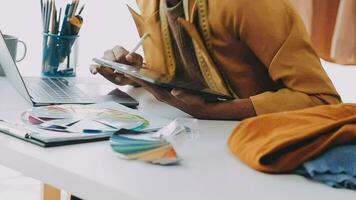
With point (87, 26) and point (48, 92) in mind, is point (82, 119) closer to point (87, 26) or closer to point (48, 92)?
point (48, 92)

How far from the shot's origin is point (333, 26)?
1.60 meters

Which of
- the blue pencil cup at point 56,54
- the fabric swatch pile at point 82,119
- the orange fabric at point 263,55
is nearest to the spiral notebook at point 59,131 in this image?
the fabric swatch pile at point 82,119

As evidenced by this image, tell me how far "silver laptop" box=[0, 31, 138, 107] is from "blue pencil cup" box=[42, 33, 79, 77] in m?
0.12

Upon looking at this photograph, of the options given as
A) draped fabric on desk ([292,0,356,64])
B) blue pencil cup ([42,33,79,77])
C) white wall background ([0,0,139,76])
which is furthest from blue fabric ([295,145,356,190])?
white wall background ([0,0,139,76])

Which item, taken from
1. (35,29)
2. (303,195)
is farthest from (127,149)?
(35,29)

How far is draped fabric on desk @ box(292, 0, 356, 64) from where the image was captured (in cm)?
154

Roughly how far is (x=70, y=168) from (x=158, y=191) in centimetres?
12

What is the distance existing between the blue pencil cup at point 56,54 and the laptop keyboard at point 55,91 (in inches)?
2.9

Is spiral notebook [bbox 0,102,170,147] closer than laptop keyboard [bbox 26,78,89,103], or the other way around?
spiral notebook [bbox 0,102,170,147]

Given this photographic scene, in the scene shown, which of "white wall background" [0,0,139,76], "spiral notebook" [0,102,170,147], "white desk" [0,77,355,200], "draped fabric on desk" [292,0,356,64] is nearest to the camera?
"white desk" [0,77,355,200]

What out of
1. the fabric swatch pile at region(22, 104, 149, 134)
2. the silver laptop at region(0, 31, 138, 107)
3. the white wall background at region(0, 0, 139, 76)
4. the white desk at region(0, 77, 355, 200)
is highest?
the white desk at region(0, 77, 355, 200)

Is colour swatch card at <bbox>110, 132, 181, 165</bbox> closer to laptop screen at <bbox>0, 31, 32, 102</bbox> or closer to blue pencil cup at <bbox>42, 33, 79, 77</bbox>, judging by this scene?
laptop screen at <bbox>0, 31, 32, 102</bbox>

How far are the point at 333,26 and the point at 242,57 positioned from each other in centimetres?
68

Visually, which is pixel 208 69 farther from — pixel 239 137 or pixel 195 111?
pixel 239 137
